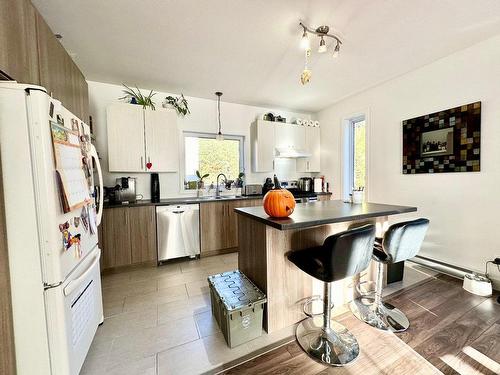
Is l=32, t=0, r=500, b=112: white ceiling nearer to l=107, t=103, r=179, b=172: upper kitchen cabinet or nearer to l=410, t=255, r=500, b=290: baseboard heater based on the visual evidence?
l=107, t=103, r=179, b=172: upper kitchen cabinet

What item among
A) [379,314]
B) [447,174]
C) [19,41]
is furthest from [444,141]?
[19,41]

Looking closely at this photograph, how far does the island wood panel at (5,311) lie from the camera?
0.95 meters

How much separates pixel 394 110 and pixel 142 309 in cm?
413

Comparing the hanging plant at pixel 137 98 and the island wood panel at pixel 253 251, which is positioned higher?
the hanging plant at pixel 137 98

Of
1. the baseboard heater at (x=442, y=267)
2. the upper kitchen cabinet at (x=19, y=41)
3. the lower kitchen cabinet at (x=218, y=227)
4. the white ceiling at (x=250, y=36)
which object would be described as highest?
the white ceiling at (x=250, y=36)

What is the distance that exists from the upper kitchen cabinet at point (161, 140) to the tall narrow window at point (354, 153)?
317 cm

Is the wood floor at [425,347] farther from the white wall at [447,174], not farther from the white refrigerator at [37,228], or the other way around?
the white refrigerator at [37,228]

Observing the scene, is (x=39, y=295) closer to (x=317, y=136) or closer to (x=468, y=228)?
(x=468, y=228)

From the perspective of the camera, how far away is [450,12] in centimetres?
181

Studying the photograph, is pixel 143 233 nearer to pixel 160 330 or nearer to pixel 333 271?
pixel 160 330

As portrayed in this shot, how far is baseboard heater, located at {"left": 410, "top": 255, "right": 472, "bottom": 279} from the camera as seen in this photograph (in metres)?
2.41

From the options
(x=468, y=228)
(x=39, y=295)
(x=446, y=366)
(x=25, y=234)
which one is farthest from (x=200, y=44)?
(x=468, y=228)

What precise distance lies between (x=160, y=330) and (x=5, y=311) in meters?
1.04

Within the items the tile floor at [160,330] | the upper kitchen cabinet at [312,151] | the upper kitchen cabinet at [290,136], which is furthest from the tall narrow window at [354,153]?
→ the tile floor at [160,330]
